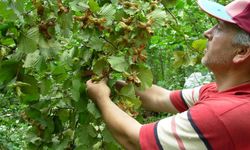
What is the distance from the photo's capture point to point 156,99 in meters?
2.40

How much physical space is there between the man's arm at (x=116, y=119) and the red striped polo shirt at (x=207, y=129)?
0.18 feet

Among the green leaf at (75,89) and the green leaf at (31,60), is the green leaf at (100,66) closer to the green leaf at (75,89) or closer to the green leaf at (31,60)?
the green leaf at (75,89)

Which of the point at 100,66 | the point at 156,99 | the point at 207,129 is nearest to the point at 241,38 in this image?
the point at 207,129

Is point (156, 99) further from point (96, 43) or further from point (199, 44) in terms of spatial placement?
point (96, 43)

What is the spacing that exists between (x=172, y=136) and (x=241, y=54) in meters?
0.47

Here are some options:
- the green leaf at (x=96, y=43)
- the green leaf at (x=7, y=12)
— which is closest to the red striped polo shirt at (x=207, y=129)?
the green leaf at (x=96, y=43)

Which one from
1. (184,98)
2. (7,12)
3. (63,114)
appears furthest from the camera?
(184,98)

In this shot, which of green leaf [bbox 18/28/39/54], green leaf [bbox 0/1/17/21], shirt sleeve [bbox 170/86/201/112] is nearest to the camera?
green leaf [bbox 0/1/17/21]

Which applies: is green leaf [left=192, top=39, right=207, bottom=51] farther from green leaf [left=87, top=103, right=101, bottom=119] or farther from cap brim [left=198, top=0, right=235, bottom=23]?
green leaf [left=87, top=103, right=101, bottom=119]

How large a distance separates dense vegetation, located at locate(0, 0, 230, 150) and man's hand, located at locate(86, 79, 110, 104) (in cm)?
3

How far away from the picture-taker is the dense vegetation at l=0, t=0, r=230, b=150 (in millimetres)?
1709

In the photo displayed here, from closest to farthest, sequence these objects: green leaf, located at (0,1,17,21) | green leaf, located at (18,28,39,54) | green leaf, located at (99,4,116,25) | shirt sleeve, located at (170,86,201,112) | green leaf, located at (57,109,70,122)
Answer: green leaf, located at (0,1,17,21)
green leaf, located at (18,28,39,54)
green leaf, located at (99,4,116,25)
green leaf, located at (57,109,70,122)
shirt sleeve, located at (170,86,201,112)

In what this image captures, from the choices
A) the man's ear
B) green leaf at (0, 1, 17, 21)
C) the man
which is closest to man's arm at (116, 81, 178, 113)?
the man

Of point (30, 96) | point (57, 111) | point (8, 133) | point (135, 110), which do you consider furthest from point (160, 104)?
point (8, 133)
